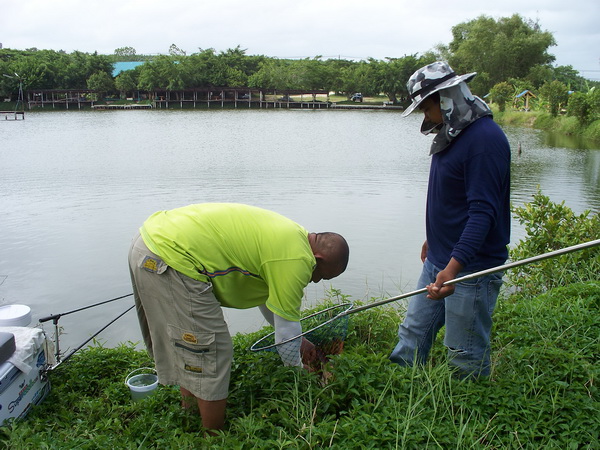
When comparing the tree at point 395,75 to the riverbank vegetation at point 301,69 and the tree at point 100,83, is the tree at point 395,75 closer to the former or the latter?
the riverbank vegetation at point 301,69

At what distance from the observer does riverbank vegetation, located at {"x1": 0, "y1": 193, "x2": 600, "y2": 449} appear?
2.21 metres

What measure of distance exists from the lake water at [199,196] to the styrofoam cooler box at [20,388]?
170cm

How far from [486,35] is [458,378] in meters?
55.4

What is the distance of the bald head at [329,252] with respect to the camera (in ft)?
7.84

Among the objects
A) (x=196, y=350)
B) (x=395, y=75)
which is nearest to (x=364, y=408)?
(x=196, y=350)

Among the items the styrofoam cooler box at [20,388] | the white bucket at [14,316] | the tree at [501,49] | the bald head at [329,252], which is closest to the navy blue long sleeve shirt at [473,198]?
the bald head at [329,252]

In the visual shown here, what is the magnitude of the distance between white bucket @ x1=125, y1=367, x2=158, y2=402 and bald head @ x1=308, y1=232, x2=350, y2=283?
4.12 feet

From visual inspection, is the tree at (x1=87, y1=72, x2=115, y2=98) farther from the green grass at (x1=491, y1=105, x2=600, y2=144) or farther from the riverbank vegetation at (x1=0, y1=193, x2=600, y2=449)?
the riverbank vegetation at (x1=0, y1=193, x2=600, y2=449)

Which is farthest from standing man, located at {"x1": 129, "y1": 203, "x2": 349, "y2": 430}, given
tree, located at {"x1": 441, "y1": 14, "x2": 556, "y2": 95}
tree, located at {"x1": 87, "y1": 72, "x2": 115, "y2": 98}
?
tree, located at {"x1": 87, "y1": 72, "x2": 115, "y2": 98}

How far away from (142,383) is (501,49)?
176ft

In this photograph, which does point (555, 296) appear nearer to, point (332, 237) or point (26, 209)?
point (332, 237)

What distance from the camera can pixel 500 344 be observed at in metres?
3.32

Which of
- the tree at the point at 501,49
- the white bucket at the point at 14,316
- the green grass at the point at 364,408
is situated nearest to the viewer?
the green grass at the point at 364,408

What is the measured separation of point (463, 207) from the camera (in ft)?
7.92
